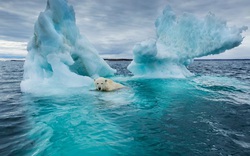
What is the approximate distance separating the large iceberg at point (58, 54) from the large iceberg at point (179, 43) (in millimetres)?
4004

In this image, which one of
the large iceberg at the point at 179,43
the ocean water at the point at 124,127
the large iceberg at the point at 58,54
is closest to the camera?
the ocean water at the point at 124,127

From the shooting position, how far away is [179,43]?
65.3 ft

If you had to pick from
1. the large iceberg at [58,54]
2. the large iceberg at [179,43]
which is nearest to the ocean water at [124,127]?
the large iceberg at [58,54]

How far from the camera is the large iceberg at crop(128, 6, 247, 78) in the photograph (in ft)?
55.5

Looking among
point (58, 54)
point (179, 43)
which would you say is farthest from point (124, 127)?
point (179, 43)

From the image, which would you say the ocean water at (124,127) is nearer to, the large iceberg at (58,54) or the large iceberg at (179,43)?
the large iceberg at (58,54)

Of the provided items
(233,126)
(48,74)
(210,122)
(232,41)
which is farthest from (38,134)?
(232,41)

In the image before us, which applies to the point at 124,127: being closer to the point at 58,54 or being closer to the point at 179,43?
the point at 58,54

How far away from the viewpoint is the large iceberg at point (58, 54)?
42.7 feet

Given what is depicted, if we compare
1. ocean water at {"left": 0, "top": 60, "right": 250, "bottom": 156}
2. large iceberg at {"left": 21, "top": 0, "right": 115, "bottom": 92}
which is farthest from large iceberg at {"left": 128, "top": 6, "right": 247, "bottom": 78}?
ocean water at {"left": 0, "top": 60, "right": 250, "bottom": 156}

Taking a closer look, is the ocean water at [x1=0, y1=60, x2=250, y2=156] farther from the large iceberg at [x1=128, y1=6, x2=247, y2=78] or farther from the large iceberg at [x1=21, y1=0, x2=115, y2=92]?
the large iceberg at [x1=128, y1=6, x2=247, y2=78]

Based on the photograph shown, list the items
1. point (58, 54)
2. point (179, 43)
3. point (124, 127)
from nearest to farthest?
point (124, 127) < point (58, 54) < point (179, 43)

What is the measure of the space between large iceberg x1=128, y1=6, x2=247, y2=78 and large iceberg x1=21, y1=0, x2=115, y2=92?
13.1ft

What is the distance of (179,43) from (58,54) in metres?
11.5
